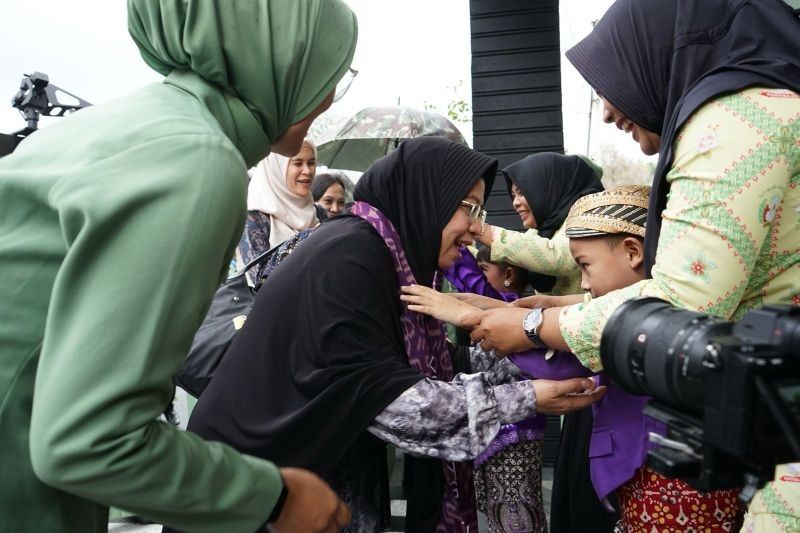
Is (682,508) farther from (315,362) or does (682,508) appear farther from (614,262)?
(315,362)

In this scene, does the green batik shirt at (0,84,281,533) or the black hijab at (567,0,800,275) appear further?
the black hijab at (567,0,800,275)

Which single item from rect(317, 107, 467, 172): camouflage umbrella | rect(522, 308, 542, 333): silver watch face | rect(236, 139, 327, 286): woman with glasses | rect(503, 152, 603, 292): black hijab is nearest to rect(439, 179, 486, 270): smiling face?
rect(522, 308, 542, 333): silver watch face

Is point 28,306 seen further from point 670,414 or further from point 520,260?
point 520,260

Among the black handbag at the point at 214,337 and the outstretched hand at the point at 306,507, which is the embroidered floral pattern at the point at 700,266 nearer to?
the outstretched hand at the point at 306,507

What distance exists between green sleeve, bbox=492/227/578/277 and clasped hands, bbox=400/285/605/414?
149 centimetres

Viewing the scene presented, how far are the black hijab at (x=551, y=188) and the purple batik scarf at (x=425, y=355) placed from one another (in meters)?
1.87

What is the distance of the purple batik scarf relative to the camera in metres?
2.40

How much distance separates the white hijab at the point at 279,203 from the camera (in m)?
4.88

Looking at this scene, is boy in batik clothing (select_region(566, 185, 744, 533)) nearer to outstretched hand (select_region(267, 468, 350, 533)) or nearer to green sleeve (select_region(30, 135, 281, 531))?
outstretched hand (select_region(267, 468, 350, 533))

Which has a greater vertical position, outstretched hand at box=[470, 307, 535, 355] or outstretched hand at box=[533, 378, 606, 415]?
outstretched hand at box=[470, 307, 535, 355]

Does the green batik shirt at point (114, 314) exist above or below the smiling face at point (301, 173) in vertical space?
above

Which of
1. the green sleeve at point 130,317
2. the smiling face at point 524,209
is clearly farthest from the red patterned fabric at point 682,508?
the smiling face at point 524,209

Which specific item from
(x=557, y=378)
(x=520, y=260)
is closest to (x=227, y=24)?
(x=557, y=378)

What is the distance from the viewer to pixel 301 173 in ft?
16.6
